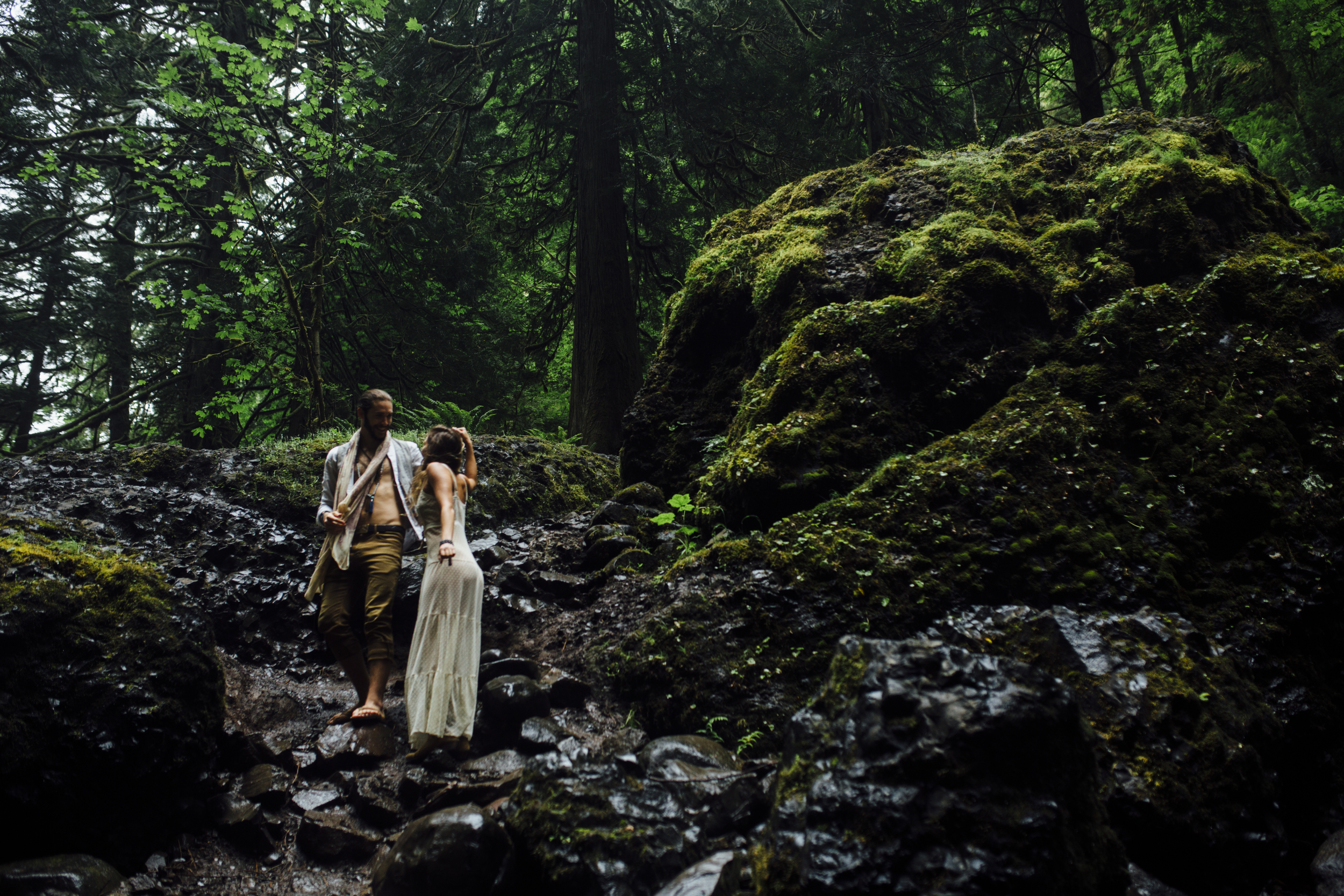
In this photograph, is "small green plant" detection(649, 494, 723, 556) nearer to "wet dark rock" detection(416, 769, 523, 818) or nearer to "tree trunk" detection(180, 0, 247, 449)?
"wet dark rock" detection(416, 769, 523, 818)

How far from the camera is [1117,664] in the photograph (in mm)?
2994

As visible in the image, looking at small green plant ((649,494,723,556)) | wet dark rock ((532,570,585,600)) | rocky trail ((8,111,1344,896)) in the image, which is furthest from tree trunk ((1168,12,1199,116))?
wet dark rock ((532,570,585,600))

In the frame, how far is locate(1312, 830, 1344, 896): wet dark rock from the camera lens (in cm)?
246

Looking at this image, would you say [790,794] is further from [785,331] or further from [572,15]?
[572,15]

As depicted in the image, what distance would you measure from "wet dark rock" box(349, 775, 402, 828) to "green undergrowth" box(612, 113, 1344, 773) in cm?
141

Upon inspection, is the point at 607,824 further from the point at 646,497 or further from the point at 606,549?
the point at 646,497

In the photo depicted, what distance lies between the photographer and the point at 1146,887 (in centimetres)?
238

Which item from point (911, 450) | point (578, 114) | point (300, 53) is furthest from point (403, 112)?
point (911, 450)

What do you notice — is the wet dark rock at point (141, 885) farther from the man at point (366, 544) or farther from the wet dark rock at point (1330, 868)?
the wet dark rock at point (1330, 868)

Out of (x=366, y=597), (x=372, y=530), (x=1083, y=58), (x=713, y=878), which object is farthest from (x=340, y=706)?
(x=1083, y=58)

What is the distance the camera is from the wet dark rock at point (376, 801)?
3.51 meters

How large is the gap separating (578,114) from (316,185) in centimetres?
432

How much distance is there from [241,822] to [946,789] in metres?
3.42

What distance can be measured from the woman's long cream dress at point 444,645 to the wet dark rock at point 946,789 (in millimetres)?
2445
